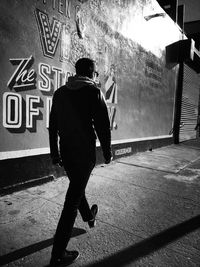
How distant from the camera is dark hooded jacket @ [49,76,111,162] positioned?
1.97m

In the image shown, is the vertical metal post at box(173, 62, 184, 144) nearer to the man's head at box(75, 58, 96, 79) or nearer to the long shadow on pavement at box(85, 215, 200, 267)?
the long shadow on pavement at box(85, 215, 200, 267)

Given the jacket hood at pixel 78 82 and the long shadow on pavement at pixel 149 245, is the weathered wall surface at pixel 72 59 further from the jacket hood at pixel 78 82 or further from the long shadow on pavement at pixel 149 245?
the long shadow on pavement at pixel 149 245

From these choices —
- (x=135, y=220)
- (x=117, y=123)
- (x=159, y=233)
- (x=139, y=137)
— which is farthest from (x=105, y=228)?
(x=139, y=137)

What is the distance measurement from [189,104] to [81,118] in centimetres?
1208

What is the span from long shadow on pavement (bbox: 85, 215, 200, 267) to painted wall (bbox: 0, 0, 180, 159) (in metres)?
2.43

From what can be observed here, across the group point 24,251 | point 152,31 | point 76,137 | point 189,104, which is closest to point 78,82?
point 76,137

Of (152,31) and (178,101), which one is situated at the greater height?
(152,31)

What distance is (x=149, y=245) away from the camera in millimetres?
2344

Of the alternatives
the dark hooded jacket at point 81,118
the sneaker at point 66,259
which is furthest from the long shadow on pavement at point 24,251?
the dark hooded jacket at point 81,118

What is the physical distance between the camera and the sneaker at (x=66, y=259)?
1918 millimetres

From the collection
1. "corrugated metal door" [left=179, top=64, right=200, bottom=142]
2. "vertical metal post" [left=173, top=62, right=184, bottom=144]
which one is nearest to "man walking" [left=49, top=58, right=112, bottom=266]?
"vertical metal post" [left=173, top=62, right=184, bottom=144]

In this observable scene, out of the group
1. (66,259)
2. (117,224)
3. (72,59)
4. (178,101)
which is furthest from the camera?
(178,101)

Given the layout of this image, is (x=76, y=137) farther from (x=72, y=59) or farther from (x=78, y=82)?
(x=72, y=59)

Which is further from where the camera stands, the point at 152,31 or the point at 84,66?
the point at 152,31
